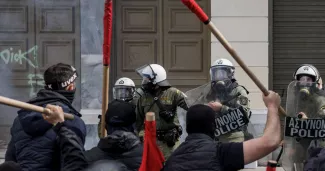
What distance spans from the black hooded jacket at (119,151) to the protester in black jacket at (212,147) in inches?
13.9

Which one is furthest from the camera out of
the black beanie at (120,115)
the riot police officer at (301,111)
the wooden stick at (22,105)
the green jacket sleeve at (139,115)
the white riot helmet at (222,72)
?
the green jacket sleeve at (139,115)

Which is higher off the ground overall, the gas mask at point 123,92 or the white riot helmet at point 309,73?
the white riot helmet at point 309,73

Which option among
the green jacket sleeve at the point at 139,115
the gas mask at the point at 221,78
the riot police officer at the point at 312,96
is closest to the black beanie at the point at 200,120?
the riot police officer at the point at 312,96

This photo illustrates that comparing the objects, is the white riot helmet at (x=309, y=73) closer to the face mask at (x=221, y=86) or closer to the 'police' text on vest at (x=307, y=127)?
the face mask at (x=221, y=86)

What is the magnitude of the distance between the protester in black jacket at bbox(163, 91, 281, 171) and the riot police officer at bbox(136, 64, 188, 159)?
2903 mm

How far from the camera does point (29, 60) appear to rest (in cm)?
988

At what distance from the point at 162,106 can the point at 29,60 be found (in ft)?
12.8

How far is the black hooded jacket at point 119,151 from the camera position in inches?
155

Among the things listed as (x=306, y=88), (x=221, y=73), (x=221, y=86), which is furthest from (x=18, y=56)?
(x=306, y=88)

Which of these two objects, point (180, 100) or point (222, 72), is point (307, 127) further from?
point (180, 100)

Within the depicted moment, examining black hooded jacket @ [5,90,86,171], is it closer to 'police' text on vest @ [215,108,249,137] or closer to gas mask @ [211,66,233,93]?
'police' text on vest @ [215,108,249,137]

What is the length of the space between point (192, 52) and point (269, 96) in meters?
6.25

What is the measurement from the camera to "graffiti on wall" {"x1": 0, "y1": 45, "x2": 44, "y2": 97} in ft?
32.2

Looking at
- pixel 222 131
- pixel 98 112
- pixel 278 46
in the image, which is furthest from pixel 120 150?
pixel 278 46
